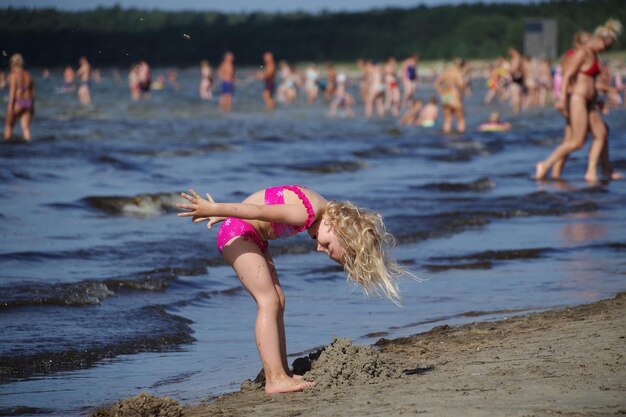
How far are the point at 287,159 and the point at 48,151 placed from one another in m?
4.57

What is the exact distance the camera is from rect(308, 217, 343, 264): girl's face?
199 inches

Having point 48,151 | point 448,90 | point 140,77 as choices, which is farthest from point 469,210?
point 140,77

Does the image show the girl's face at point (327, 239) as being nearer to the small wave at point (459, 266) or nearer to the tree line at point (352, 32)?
the small wave at point (459, 266)

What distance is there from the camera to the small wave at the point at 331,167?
60.4ft

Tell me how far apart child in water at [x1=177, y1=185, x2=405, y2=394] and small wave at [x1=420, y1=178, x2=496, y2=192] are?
33.1 feet

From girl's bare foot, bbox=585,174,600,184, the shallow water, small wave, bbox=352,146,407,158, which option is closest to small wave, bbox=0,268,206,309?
the shallow water

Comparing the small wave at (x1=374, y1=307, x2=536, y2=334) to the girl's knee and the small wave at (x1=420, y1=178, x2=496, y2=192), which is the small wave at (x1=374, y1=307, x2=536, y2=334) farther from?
the small wave at (x1=420, y1=178, x2=496, y2=192)

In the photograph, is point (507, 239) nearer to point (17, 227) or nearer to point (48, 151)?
point (17, 227)

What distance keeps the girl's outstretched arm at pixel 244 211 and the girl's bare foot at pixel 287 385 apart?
73 cm

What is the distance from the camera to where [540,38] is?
75.4 meters

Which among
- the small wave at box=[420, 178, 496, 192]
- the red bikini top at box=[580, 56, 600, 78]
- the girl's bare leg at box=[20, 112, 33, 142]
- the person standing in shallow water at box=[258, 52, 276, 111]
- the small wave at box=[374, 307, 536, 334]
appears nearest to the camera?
the small wave at box=[374, 307, 536, 334]

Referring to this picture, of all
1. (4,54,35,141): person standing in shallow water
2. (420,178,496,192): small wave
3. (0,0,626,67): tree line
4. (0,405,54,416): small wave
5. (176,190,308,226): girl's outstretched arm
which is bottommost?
(0,405,54,416): small wave

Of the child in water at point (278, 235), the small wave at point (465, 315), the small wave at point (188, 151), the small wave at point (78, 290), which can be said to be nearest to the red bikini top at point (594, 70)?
the small wave at point (78, 290)

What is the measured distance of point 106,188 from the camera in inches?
596
